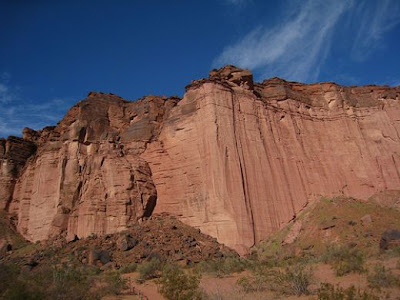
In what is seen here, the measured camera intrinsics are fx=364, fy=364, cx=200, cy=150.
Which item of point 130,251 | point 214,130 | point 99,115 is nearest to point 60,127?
point 99,115

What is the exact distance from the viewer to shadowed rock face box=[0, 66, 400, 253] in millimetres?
27469

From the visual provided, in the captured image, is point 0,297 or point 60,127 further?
point 60,127

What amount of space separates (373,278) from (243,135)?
19434 mm

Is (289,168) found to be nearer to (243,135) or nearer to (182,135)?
(243,135)

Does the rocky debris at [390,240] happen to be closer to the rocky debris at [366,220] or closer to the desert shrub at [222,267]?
the rocky debris at [366,220]

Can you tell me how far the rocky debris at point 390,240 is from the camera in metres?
18.3

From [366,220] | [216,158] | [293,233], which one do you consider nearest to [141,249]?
[216,158]

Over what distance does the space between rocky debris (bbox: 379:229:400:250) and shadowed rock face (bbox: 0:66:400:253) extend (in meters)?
8.54

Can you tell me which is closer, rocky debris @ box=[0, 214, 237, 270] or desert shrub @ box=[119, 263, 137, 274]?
desert shrub @ box=[119, 263, 137, 274]

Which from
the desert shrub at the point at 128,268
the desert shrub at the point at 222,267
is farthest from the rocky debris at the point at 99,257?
the desert shrub at the point at 222,267

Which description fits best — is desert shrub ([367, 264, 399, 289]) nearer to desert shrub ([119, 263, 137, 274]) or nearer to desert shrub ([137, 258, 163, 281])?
desert shrub ([137, 258, 163, 281])

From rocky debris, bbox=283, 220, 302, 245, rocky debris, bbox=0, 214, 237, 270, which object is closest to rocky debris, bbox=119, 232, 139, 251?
rocky debris, bbox=0, 214, 237, 270

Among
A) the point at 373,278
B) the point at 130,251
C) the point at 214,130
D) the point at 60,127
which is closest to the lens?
the point at 373,278

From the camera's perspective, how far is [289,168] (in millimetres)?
31281
